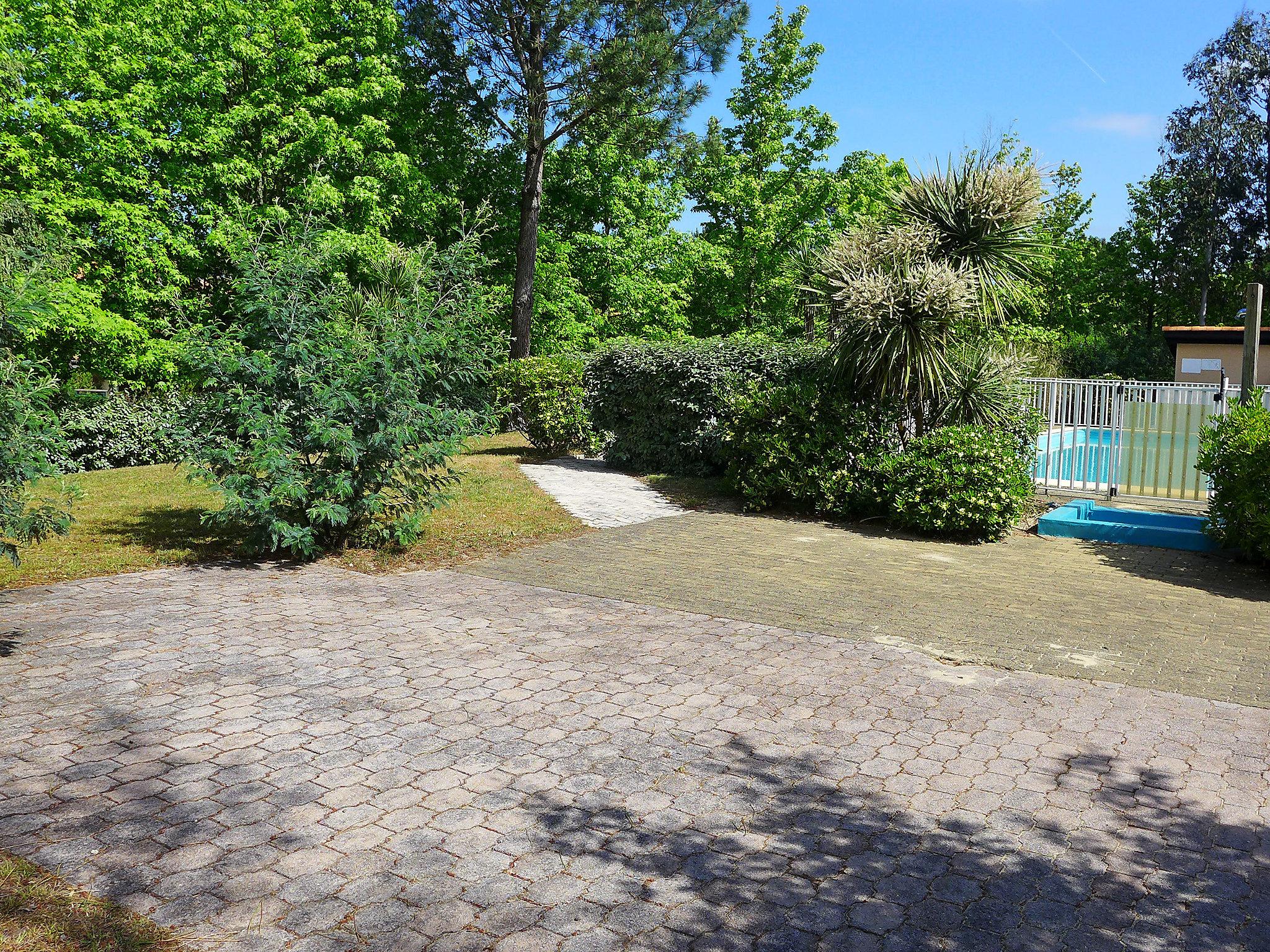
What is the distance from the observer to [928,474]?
1084 cm

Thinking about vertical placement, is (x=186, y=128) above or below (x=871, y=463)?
above

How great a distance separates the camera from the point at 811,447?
1202cm

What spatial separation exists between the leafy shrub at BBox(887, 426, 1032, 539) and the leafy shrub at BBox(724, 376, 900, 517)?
43 cm

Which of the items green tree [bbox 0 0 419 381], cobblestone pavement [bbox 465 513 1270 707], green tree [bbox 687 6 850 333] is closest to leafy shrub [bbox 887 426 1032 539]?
cobblestone pavement [bbox 465 513 1270 707]

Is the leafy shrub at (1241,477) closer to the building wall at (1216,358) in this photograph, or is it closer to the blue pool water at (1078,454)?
the blue pool water at (1078,454)

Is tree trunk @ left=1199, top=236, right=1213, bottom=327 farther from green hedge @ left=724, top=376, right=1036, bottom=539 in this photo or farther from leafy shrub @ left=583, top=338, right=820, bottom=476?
green hedge @ left=724, top=376, right=1036, bottom=539

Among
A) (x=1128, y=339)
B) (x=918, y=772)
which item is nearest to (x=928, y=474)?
(x=918, y=772)

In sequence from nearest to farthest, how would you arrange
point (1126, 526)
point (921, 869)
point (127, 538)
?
point (921, 869), point (127, 538), point (1126, 526)

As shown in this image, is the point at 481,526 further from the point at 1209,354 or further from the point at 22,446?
the point at 1209,354

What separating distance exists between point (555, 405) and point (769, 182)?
18.0 metres

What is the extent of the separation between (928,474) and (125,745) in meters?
8.51

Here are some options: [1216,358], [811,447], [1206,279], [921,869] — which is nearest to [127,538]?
[811,447]

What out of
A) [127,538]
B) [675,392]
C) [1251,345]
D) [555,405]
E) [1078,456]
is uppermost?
[1251,345]

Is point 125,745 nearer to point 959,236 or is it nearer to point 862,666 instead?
point 862,666
